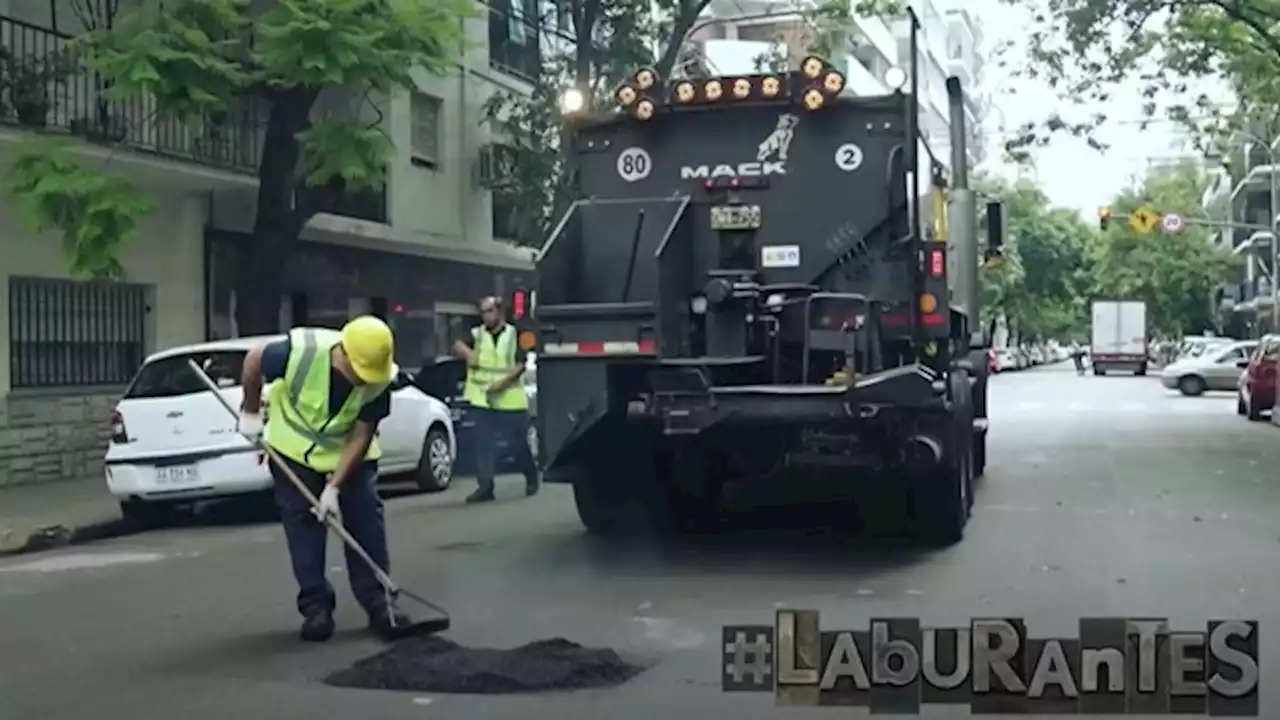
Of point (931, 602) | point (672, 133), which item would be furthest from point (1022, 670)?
point (672, 133)

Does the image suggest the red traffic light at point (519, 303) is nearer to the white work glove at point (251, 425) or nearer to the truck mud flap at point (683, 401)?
the truck mud flap at point (683, 401)

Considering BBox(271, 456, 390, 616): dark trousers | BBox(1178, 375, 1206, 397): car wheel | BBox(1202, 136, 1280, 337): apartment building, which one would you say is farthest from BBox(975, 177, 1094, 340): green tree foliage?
BBox(271, 456, 390, 616): dark trousers

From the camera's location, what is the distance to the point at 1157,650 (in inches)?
258

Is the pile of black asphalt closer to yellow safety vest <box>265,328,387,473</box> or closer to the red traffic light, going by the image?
yellow safety vest <box>265,328,387,473</box>

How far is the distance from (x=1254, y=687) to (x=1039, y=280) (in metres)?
74.8

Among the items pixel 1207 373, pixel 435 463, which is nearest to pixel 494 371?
pixel 435 463

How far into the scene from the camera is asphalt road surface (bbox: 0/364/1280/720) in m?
6.59

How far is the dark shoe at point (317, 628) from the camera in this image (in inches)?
301

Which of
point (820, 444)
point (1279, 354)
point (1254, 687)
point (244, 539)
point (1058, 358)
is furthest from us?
point (1058, 358)

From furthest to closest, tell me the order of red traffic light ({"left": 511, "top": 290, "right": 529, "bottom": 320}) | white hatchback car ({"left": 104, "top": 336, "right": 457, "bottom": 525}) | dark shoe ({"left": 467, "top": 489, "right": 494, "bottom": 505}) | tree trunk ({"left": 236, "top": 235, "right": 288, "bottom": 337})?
tree trunk ({"left": 236, "top": 235, "right": 288, "bottom": 337})
dark shoe ({"left": 467, "top": 489, "right": 494, "bottom": 505})
white hatchback car ({"left": 104, "top": 336, "right": 457, "bottom": 525})
red traffic light ({"left": 511, "top": 290, "right": 529, "bottom": 320})

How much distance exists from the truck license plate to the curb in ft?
19.4

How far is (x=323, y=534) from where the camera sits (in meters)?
7.70

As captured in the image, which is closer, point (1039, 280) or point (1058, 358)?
point (1039, 280)

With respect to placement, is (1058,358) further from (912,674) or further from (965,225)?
(912,674)
